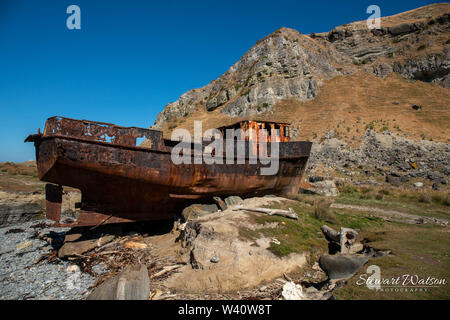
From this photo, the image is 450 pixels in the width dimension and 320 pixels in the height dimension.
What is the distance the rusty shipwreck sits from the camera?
548 cm

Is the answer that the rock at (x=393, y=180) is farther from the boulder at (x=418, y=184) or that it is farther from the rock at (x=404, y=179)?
the boulder at (x=418, y=184)

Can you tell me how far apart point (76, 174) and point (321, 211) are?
7.31 metres

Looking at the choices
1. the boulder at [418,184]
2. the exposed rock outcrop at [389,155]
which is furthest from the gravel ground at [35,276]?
the exposed rock outcrop at [389,155]

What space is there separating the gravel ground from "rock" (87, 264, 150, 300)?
0.83 meters

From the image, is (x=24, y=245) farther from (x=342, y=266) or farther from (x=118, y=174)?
(x=342, y=266)

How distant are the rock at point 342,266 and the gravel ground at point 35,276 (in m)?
4.54

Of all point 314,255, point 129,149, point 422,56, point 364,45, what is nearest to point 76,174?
point 129,149

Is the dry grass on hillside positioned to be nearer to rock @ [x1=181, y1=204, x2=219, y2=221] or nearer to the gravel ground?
rock @ [x1=181, y1=204, x2=219, y2=221]

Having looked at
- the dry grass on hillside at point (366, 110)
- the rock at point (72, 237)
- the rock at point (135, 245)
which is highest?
the dry grass on hillside at point (366, 110)

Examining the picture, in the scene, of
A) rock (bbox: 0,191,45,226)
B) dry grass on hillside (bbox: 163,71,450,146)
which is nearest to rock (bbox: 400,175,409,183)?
dry grass on hillside (bbox: 163,71,450,146)

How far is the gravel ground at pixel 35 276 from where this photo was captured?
3932 mm

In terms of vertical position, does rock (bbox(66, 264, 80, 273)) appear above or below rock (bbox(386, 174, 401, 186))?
below

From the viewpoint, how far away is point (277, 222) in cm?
591
